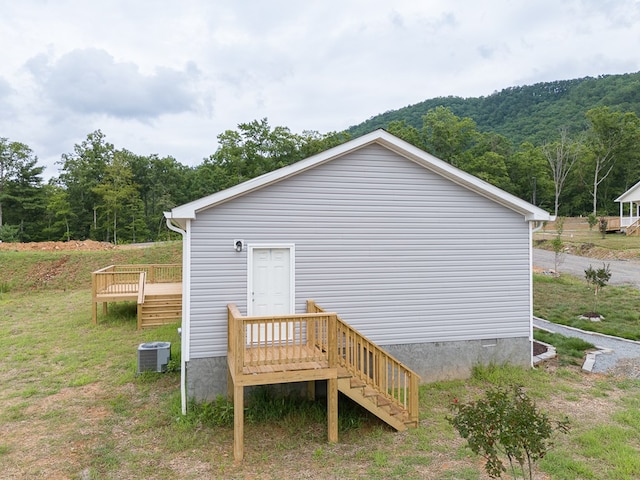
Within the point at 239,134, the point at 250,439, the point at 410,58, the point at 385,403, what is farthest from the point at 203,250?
the point at 239,134

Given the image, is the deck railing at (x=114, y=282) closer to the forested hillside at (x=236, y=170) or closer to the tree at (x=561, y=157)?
the forested hillside at (x=236, y=170)

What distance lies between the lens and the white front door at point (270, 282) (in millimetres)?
7391

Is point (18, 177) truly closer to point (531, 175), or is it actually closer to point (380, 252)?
point (380, 252)

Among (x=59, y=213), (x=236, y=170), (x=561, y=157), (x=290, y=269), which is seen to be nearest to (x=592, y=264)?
(x=290, y=269)

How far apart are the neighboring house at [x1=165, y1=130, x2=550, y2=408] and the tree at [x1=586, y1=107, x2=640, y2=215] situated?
40.5 meters

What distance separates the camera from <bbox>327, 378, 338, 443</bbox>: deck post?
20.0ft

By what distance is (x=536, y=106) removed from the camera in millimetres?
71062

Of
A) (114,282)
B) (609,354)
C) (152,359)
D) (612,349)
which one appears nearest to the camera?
(152,359)

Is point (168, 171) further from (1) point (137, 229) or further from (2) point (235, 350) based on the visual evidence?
(2) point (235, 350)

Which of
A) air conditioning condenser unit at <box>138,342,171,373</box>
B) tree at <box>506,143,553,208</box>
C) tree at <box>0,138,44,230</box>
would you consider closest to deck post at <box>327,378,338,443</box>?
air conditioning condenser unit at <box>138,342,171,373</box>

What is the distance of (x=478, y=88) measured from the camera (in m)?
93.6

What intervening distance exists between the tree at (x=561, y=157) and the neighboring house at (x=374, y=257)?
1696 inches

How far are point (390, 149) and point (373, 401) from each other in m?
4.85

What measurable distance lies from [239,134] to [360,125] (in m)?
27.4
